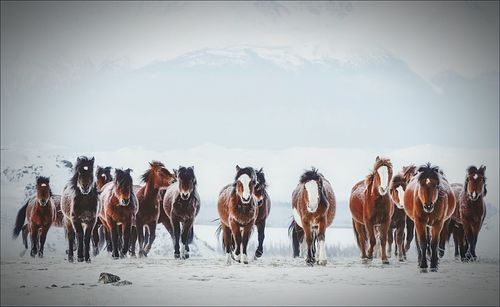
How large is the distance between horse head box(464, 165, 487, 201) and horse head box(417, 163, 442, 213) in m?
1.72

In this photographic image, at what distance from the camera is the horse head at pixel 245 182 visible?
1362cm

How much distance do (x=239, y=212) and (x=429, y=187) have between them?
3501 mm

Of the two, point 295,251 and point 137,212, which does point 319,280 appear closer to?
point 295,251

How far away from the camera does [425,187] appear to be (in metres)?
12.6

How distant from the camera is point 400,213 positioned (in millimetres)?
14867

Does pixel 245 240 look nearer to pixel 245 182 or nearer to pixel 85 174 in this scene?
pixel 245 182

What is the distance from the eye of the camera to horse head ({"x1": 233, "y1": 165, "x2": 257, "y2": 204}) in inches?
536

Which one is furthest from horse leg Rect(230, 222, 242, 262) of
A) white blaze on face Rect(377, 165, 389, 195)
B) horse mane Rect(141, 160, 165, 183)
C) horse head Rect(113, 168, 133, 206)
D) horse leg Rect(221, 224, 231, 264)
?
horse mane Rect(141, 160, 165, 183)

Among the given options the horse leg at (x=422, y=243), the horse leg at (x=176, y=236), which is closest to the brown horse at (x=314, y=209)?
the horse leg at (x=422, y=243)

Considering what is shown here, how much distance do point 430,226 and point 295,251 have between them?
3.99 meters

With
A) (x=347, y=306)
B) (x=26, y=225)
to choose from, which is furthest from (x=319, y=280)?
(x=26, y=225)

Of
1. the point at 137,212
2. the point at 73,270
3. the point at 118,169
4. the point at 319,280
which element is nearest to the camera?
the point at 319,280

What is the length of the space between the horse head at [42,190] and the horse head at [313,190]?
4.97 m

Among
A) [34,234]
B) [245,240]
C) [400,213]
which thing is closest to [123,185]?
[34,234]
